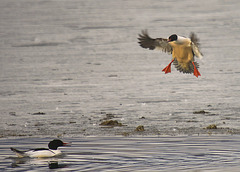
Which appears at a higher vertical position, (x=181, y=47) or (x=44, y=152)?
(x=181, y=47)

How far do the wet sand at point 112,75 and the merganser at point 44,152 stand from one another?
50.4 inches

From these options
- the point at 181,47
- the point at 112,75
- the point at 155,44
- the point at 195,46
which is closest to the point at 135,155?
the point at 195,46

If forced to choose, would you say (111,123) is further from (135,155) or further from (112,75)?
(112,75)

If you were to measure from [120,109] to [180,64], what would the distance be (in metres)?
1.60

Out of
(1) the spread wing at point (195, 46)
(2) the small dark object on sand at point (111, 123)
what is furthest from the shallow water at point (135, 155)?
(1) the spread wing at point (195, 46)

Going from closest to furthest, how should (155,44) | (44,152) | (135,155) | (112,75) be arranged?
(135,155) < (44,152) < (155,44) < (112,75)

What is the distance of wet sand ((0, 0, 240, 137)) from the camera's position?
12156 millimetres

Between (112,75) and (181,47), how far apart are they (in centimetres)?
538

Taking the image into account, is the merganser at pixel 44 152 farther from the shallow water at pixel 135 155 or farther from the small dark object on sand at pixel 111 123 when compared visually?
the small dark object on sand at pixel 111 123

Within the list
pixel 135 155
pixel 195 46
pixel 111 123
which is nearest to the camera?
pixel 135 155

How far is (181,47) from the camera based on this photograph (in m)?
12.2

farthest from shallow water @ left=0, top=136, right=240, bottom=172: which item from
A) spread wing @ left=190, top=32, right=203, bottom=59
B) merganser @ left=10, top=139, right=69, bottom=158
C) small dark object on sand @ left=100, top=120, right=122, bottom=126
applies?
spread wing @ left=190, top=32, right=203, bottom=59

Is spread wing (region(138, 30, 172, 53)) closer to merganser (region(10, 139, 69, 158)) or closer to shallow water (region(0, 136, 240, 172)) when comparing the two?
shallow water (region(0, 136, 240, 172))

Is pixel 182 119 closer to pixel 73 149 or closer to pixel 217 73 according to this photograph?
pixel 73 149
